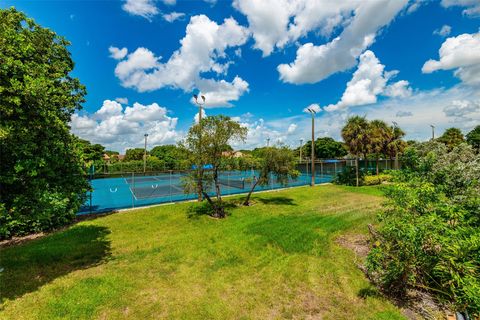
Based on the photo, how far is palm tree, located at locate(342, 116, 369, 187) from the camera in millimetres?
20359

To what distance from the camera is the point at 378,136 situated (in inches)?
840

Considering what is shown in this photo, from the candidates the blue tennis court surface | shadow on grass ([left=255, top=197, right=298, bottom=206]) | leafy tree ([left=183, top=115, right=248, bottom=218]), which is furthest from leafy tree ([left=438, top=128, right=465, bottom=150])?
leafy tree ([left=183, top=115, right=248, bottom=218])

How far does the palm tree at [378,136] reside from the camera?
20.6 meters

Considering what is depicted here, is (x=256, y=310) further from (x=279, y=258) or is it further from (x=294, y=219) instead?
(x=294, y=219)

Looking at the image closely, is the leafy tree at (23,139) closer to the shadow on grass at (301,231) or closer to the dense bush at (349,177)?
the shadow on grass at (301,231)

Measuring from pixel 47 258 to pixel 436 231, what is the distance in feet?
31.7

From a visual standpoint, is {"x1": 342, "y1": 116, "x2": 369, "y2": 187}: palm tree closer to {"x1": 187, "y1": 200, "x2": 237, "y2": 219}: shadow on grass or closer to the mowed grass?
the mowed grass

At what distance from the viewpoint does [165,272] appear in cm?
580

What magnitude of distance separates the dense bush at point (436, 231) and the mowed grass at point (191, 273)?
954 millimetres

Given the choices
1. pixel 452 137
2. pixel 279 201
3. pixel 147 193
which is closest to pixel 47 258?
pixel 279 201

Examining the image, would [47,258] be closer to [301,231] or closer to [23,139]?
[23,139]

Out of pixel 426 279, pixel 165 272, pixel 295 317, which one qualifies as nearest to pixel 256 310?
pixel 295 317

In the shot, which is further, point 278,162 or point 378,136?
point 378,136

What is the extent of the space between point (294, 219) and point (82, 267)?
8.15 meters
